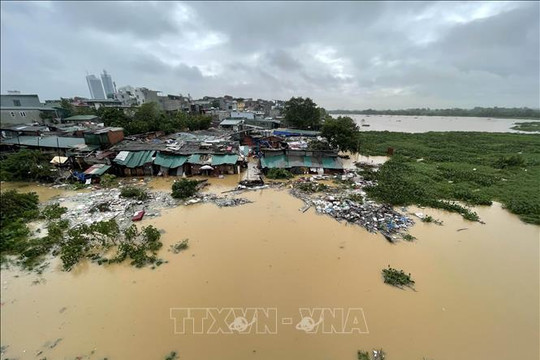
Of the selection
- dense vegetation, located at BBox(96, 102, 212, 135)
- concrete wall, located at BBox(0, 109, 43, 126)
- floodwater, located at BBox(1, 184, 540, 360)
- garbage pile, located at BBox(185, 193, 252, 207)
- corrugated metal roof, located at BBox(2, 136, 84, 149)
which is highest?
concrete wall, located at BBox(0, 109, 43, 126)

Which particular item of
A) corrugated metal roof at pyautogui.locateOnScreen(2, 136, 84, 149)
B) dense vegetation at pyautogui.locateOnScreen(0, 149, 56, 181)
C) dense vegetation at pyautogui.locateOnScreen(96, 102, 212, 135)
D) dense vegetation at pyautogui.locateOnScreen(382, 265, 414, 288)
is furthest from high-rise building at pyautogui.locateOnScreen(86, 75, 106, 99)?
dense vegetation at pyautogui.locateOnScreen(382, 265, 414, 288)

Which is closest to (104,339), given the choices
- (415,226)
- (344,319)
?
(344,319)

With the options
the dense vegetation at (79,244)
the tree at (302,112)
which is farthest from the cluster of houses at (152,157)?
the tree at (302,112)

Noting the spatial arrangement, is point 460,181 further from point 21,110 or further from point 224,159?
point 21,110

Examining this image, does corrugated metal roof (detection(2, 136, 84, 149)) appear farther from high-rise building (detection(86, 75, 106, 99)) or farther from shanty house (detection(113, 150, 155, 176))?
high-rise building (detection(86, 75, 106, 99))

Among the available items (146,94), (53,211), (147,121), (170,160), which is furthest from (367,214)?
(146,94)

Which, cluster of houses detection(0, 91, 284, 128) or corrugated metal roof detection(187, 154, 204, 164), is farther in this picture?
cluster of houses detection(0, 91, 284, 128)

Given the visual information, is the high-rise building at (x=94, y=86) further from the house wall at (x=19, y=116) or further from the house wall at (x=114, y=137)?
the house wall at (x=114, y=137)

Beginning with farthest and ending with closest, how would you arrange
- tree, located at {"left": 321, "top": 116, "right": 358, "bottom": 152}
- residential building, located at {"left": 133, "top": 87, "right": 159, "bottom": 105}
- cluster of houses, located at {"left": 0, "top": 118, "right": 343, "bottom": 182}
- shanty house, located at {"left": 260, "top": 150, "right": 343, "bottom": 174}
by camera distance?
residential building, located at {"left": 133, "top": 87, "right": 159, "bottom": 105}
tree, located at {"left": 321, "top": 116, "right": 358, "bottom": 152}
shanty house, located at {"left": 260, "top": 150, "right": 343, "bottom": 174}
cluster of houses, located at {"left": 0, "top": 118, "right": 343, "bottom": 182}
